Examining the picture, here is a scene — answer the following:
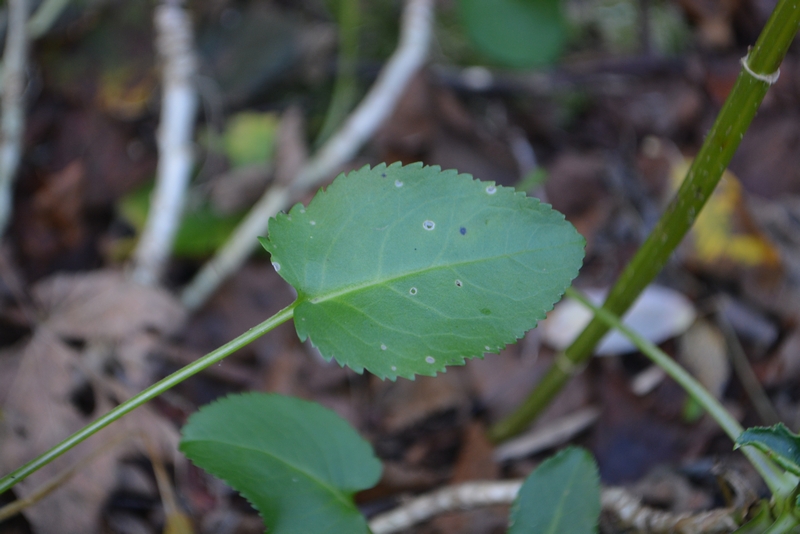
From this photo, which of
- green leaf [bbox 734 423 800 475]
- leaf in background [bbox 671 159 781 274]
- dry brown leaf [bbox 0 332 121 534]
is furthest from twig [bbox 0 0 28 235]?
leaf in background [bbox 671 159 781 274]

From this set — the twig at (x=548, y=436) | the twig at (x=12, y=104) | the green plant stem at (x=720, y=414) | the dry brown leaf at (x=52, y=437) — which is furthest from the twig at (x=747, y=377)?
the twig at (x=12, y=104)

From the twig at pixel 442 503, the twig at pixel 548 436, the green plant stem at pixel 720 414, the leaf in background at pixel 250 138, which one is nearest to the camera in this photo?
the green plant stem at pixel 720 414

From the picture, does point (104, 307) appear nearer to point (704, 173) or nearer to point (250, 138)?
point (250, 138)

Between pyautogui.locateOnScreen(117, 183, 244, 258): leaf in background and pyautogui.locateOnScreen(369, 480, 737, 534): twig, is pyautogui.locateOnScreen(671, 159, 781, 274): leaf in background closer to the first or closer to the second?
pyautogui.locateOnScreen(369, 480, 737, 534): twig

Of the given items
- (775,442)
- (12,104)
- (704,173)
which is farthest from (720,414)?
(12,104)

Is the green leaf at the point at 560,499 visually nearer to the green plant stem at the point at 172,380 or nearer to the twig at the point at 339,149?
the green plant stem at the point at 172,380

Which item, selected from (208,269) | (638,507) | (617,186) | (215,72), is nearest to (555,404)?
(638,507)
